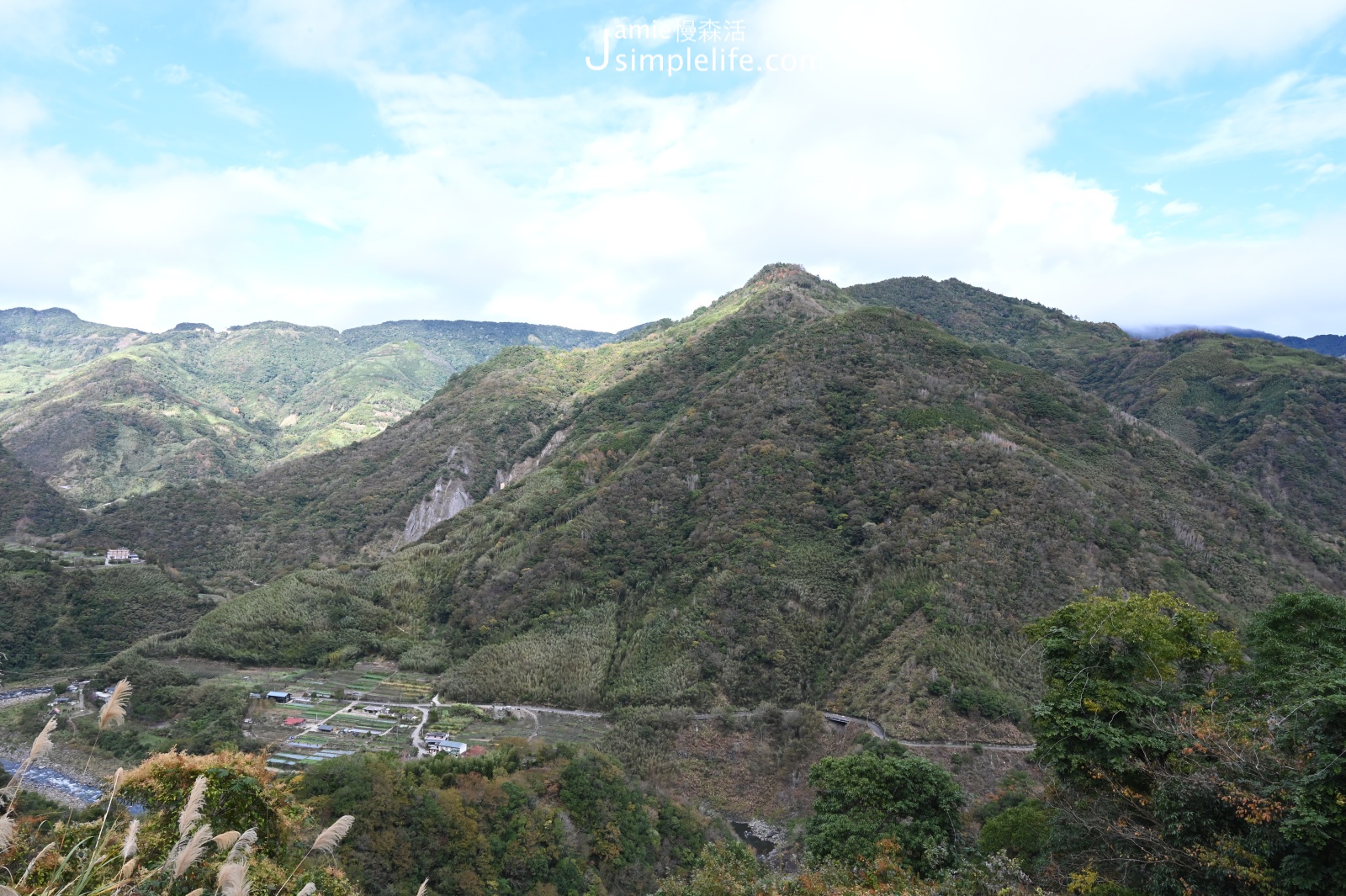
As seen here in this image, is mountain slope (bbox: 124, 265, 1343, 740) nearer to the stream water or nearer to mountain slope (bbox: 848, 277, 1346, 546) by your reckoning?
the stream water

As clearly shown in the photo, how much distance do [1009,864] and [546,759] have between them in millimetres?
23851

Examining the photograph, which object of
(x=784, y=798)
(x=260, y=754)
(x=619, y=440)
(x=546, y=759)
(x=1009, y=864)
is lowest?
(x=784, y=798)

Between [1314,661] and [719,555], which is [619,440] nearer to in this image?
[719,555]

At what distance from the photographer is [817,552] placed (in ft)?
180

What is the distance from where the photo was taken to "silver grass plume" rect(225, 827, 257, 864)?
25.3 feet

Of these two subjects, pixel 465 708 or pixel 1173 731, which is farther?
pixel 465 708

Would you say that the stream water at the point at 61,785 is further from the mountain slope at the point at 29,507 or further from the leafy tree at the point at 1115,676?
the mountain slope at the point at 29,507

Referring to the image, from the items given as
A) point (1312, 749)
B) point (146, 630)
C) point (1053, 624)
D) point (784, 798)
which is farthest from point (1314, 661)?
point (146, 630)

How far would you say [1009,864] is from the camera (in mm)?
16844

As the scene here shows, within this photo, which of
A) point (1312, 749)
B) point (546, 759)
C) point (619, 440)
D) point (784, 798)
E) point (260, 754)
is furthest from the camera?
point (619, 440)

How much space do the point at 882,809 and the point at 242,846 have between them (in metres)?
24.2

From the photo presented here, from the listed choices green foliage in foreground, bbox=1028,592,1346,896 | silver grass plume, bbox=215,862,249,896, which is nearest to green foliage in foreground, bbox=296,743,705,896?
green foliage in foreground, bbox=1028,592,1346,896

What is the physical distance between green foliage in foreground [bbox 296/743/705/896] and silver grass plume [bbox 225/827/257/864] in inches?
697

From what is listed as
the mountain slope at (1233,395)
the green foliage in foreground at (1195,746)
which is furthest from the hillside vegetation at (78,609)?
the mountain slope at (1233,395)
